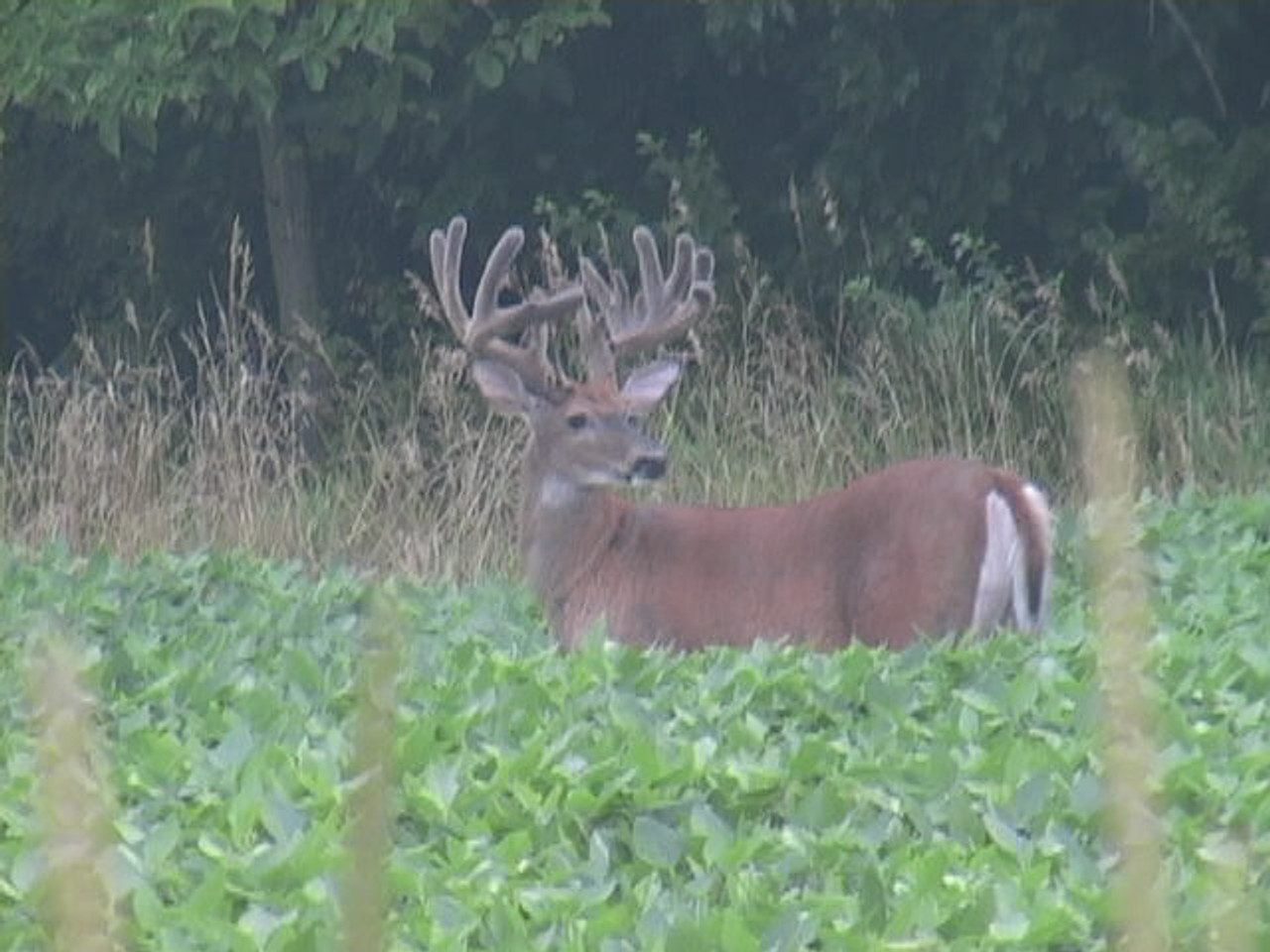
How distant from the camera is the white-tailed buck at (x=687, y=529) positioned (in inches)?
291

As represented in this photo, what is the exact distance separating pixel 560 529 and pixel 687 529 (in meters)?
0.47

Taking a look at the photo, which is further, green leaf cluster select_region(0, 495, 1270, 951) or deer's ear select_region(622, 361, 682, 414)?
deer's ear select_region(622, 361, 682, 414)

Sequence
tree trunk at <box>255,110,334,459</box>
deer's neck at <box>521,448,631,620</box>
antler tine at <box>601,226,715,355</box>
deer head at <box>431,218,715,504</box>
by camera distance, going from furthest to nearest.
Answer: tree trunk at <box>255,110,334,459</box> → antler tine at <box>601,226,715,355</box> → deer head at <box>431,218,715,504</box> → deer's neck at <box>521,448,631,620</box>

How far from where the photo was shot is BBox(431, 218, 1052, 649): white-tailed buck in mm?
7395

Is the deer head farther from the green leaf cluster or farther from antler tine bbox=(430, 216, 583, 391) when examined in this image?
the green leaf cluster

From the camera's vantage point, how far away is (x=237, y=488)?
433 inches

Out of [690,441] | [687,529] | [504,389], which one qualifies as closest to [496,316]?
[504,389]

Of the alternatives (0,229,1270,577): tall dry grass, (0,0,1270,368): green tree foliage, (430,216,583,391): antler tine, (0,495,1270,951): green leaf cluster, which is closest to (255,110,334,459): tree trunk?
(0,0,1270,368): green tree foliage

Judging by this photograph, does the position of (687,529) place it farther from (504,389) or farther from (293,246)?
(293,246)

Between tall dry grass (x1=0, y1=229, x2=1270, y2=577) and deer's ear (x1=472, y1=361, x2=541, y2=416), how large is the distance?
1.21 meters

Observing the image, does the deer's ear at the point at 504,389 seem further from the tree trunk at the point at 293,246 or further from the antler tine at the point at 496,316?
the tree trunk at the point at 293,246

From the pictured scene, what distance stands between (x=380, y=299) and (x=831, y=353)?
2281 mm

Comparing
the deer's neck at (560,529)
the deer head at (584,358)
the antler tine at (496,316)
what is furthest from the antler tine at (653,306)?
the deer's neck at (560,529)

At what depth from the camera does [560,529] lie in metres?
8.58
